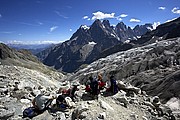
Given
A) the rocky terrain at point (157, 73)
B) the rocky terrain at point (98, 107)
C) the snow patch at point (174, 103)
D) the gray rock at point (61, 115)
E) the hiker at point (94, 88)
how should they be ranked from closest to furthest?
1. the gray rock at point (61, 115)
2. the rocky terrain at point (98, 107)
3. the hiker at point (94, 88)
4. the snow patch at point (174, 103)
5. the rocky terrain at point (157, 73)

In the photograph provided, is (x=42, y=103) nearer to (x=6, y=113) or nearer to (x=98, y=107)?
(x=6, y=113)

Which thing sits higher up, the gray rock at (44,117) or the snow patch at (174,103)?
the gray rock at (44,117)

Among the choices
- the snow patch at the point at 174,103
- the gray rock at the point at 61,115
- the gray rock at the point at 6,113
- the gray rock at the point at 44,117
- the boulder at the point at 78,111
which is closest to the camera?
the boulder at the point at 78,111

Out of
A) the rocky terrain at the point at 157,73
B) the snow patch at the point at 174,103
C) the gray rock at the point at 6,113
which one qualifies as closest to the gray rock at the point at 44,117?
the gray rock at the point at 6,113

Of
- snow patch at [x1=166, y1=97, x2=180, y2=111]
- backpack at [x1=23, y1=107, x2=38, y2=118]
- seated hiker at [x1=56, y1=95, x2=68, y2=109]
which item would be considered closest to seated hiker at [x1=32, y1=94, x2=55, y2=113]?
backpack at [x1=23, y1=107, x2=38, y2=118]

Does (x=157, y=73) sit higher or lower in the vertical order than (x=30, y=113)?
higher

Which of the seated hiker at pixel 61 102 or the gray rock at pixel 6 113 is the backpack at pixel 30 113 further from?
the seated hiker at pixel 61 102

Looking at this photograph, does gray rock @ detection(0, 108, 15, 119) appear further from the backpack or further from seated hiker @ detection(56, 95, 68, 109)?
seated hiker @ detection(56, 95, 68, 109)

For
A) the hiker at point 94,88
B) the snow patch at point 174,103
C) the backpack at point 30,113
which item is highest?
the hiker at point 94,88

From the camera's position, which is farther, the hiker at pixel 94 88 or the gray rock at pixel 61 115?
the hiker at pixel 94 88

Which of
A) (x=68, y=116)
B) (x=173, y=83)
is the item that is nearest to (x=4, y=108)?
→ (x=68, y=116)

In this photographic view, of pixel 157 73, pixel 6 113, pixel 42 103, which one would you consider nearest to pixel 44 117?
pixel 42 103

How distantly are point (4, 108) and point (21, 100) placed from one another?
6.89ft

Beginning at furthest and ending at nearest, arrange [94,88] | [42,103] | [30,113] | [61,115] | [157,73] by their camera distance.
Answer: [157,73] → [94,88] → [42,103] → [30,113] → [61,115]
